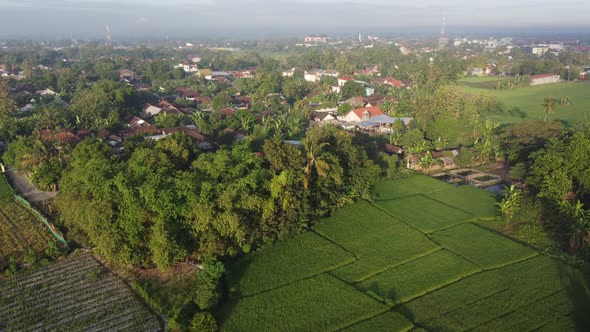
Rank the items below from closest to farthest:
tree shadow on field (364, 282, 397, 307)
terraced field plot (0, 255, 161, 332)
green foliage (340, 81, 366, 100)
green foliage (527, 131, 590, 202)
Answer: terraced field plot (0, 255, 161, 332)
tree shadow on field (364, 282, 397, 307)
green foliage (527, 131, 590, 202)
green foliage (340, 81, 366, 100)

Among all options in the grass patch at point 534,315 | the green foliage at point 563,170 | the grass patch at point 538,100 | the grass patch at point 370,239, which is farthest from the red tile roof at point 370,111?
the grass patch at point 534,315

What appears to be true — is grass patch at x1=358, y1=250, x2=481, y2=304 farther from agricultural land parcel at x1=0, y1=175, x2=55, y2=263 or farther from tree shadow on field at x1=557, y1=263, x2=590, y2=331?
agricultural land parcel at x1=0, y1=175, x2=55, y2=263

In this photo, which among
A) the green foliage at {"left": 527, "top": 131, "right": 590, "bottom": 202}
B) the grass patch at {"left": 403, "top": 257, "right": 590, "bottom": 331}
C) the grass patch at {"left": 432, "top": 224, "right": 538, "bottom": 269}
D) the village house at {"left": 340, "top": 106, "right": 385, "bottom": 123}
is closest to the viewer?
the grass patch at {"left": 403, "top": 257, "right": 590, "bottom": 331}

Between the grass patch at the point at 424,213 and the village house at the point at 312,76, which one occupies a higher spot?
the village house at the point at 312,76

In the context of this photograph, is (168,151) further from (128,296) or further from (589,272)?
(589,272)

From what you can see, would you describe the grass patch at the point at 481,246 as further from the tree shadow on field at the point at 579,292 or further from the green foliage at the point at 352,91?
the green foliage at the point at 352,91

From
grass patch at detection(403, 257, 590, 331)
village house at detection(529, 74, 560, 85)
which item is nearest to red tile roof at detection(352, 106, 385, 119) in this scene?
grass patch at detection(403, 257, 590, 331)
